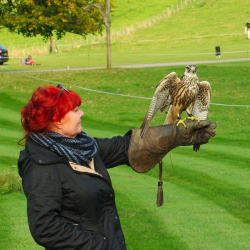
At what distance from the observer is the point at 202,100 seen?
6.11 m

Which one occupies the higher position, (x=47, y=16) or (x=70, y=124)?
(x=47, y=16)

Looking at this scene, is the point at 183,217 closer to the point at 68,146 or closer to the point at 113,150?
the point at 113,150

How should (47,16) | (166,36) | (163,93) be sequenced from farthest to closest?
(166,36) → (47,16) → (163,93)

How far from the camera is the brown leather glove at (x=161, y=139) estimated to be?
4387 mm

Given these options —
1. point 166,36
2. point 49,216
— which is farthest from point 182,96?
point 166,36

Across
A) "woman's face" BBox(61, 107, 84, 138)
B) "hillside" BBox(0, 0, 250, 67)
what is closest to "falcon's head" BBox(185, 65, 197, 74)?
"woman's face" BBox(61, 107, 84, 138)

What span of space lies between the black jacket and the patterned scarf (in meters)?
0.03

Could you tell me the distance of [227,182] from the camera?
8.88 meters

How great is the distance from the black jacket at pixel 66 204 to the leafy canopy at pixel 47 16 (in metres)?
19.0

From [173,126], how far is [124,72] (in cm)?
1977

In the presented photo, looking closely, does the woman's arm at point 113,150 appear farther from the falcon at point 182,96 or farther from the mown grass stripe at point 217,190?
the mown grass stripe at point 217,190

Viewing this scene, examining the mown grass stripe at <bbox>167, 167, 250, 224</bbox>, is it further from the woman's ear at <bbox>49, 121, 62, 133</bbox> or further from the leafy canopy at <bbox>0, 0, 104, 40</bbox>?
the leafy canopy at <bbox>0, 0, 104, 40</bbox>

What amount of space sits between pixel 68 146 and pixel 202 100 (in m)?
2.98

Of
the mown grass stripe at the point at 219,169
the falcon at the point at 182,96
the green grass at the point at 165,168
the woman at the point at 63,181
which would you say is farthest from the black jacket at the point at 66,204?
the mown grass stripe at the point at 219,169
